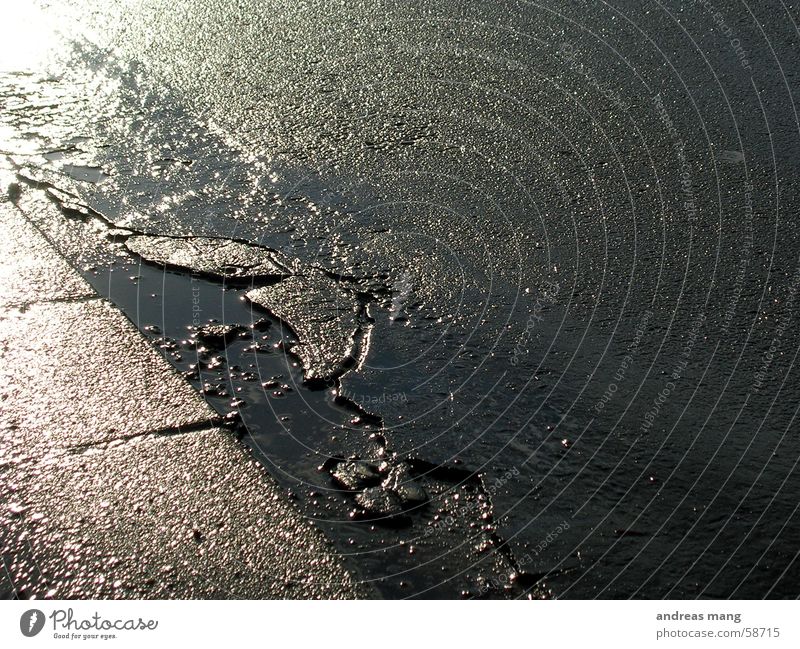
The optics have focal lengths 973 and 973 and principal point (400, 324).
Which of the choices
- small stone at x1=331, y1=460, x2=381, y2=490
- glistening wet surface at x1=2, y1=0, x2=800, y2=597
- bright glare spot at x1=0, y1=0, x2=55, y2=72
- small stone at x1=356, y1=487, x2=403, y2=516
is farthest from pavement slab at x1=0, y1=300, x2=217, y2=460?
bright glare spot at x1=0, y1=0, x2=55, y2=72

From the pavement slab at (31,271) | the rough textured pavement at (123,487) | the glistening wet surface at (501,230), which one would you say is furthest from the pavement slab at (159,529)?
the pavement slab at (31,271)

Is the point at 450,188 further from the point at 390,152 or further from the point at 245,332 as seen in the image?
the point at 245,332

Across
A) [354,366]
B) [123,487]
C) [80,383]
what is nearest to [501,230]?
[354,366]

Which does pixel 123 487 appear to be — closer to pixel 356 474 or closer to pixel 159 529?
pixel 159 529

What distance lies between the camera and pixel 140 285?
3248 mm

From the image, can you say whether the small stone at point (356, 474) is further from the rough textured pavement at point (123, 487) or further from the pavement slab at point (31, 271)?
the pavement slab at point (31, 271)

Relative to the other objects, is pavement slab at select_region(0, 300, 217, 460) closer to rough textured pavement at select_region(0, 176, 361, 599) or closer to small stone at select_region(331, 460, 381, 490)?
rough textured pavement at select_region(0, 176, 361, 599)

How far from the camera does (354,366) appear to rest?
111 inches

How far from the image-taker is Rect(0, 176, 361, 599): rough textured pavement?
2078 millimetres

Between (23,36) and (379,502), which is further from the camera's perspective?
(23,36)

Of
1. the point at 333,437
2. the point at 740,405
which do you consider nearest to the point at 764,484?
the point at 740,405

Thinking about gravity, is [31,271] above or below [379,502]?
below

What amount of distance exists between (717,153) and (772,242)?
0.68 m
